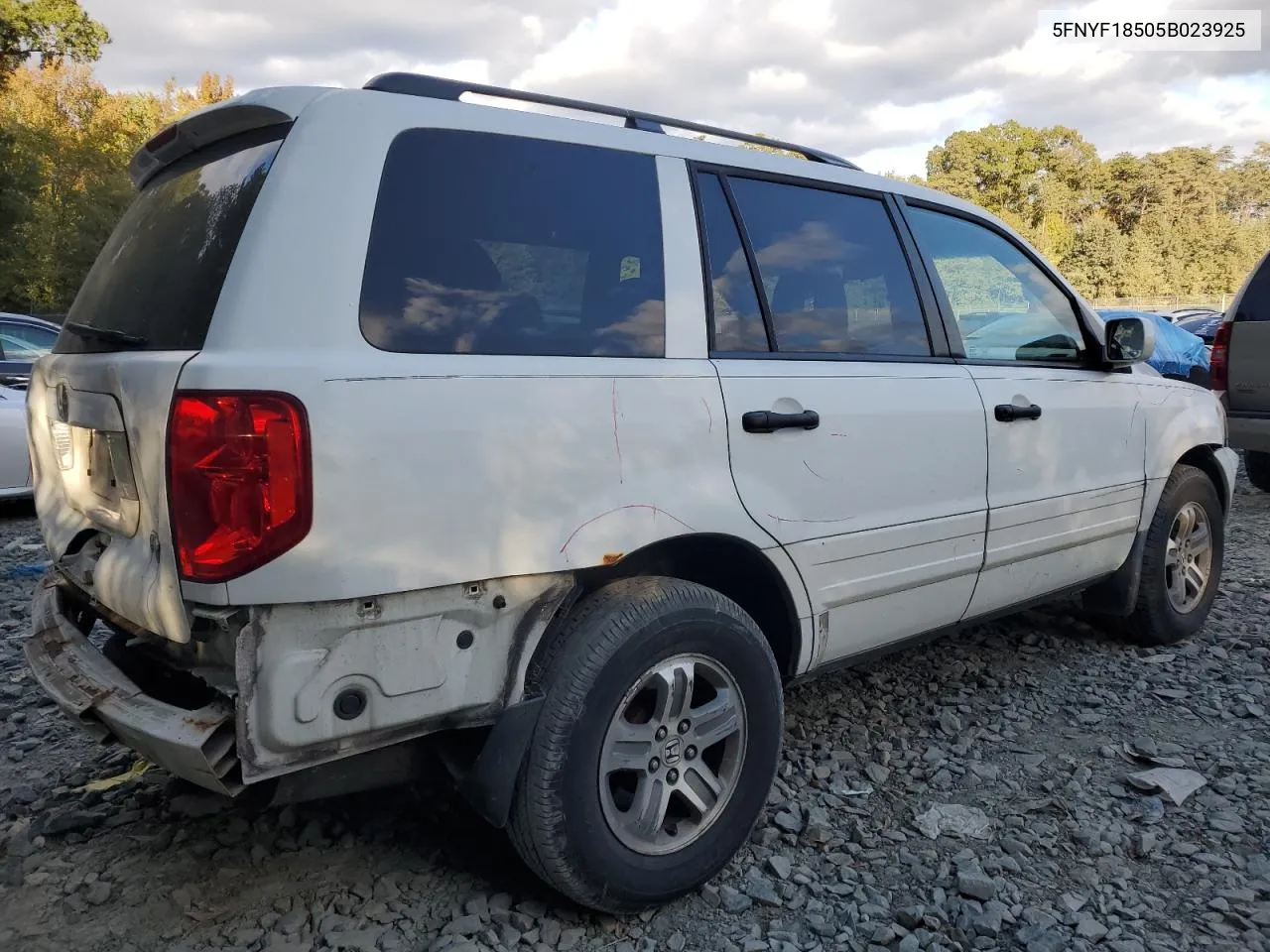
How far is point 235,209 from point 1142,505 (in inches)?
140

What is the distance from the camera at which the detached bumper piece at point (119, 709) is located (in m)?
1.90

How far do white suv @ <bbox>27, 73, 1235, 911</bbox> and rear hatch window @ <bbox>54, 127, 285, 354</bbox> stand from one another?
0.5 inches

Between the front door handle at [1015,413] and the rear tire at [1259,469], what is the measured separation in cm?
578

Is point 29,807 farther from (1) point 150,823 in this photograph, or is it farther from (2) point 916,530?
(2) point 916,530

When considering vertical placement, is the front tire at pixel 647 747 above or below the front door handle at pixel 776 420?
below

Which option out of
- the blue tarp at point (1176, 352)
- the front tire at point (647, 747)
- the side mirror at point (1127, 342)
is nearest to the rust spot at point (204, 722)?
the front tire at point (647, 747)

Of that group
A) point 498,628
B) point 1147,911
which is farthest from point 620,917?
point 1147,911

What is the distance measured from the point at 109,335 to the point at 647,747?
1.61 m

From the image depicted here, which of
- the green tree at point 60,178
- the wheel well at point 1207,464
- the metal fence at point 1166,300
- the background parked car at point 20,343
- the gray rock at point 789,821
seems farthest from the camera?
the metal fence at point 1166,300

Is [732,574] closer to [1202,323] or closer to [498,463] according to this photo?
[498,463]

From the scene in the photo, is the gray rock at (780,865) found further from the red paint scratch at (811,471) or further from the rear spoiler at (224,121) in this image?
the rear spoiler at (224,121)

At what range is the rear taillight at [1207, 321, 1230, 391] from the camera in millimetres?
7414

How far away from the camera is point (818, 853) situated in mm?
2730

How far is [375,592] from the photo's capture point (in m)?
1.92
